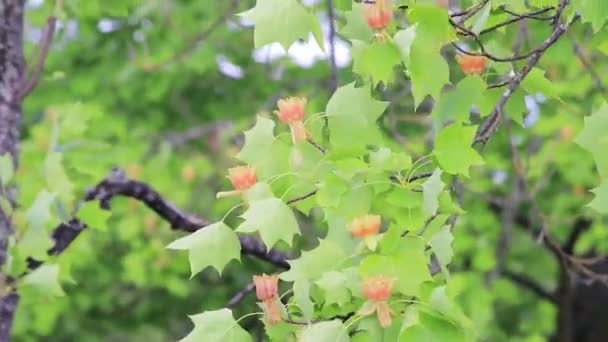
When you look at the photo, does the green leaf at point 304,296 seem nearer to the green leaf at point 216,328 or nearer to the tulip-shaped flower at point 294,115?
the green leaf at point 216,328

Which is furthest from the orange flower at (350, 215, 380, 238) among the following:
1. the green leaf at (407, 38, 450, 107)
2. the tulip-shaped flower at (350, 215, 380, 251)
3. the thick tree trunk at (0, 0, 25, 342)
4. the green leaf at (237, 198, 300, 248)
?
the thick tree trunk at (0, 0, 25, 342)

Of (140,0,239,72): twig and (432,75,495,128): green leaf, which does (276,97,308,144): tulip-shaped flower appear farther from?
(140,0,239,72): twig

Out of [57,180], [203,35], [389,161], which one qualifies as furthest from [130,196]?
[389,161]

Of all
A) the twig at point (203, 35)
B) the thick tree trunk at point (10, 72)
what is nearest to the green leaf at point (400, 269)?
the thick tree trunk at point (10, 72)

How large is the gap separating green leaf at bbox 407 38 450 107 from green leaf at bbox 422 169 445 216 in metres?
0.13

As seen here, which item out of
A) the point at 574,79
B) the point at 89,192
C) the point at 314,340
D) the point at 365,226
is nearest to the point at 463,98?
the point at 365,226

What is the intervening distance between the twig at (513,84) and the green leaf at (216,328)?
0.67 metres

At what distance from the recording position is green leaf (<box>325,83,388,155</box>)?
2.06 m

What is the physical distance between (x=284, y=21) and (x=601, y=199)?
599 millimetres

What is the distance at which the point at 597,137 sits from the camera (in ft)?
6.57

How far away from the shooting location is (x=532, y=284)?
8.34 meters

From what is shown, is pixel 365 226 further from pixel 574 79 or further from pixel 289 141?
pixel 574 79

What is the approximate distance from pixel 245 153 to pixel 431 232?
0.35 m

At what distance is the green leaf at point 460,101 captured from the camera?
7.29ft
